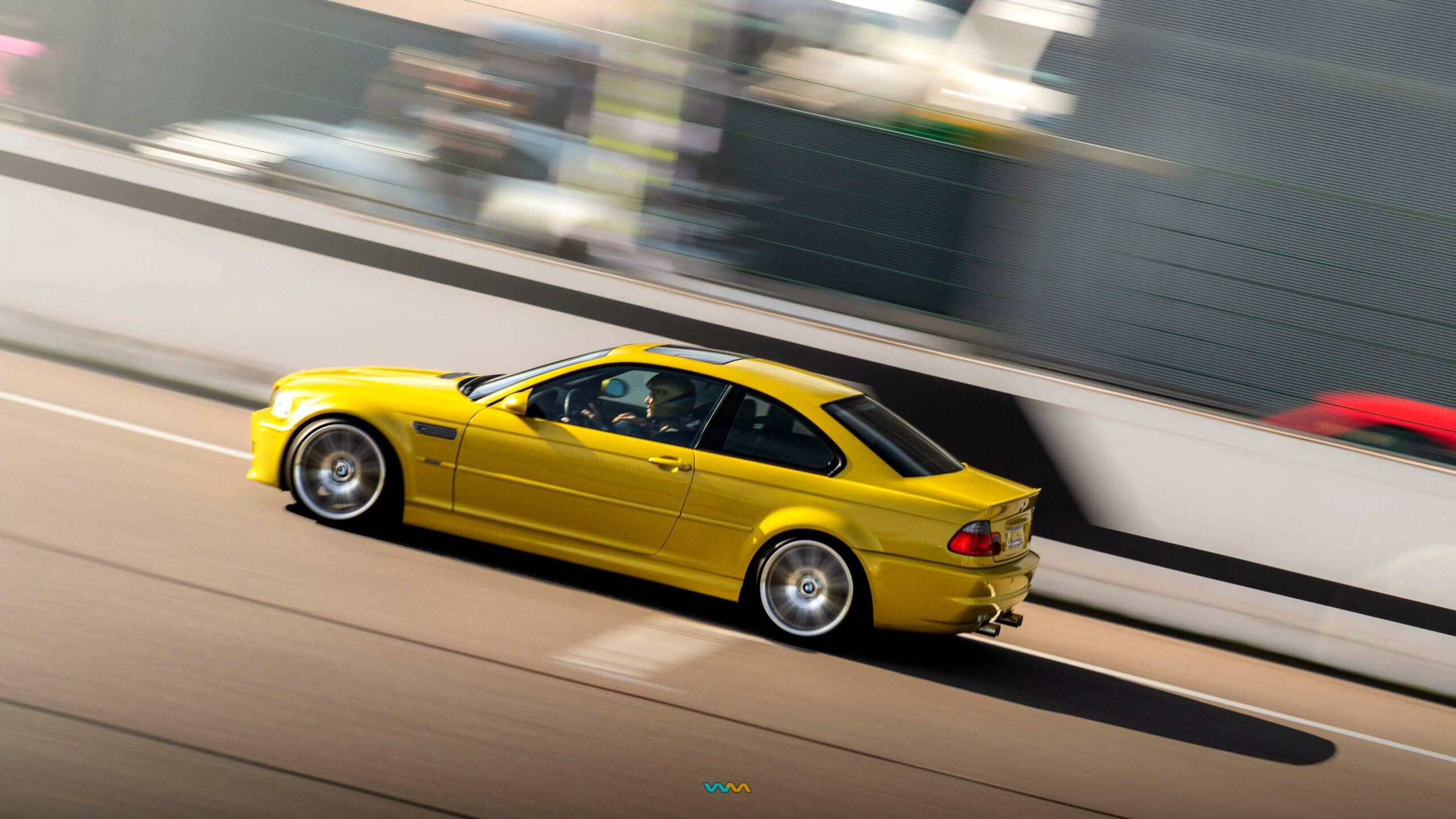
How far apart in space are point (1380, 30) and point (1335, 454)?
3024mm

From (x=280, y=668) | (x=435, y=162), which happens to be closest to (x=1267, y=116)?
(x=435, y=162)

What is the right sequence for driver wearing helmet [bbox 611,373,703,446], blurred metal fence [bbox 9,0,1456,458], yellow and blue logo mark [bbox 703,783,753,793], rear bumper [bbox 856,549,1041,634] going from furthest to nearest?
1. blurred metal fence [bbox 9,0,1456,458]
2. driver wearing helmet [bbox 611,373,703,446]
3. rear bumper [bbox 856,549,1041,634]
4. yellow and blue logo mark [bbox 703,783,753,793]

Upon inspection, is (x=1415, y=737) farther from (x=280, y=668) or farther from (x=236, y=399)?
(x=236, y=399)

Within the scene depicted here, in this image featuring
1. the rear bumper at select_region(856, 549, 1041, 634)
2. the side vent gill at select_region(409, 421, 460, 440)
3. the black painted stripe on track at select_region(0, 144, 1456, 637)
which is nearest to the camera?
the rear bumper at select_region(856, 549, 1041, 634)

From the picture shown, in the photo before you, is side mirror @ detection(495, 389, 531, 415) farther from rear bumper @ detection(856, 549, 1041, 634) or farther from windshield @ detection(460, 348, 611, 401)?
rear bumper @ detection(856, 549, 1041, 634)

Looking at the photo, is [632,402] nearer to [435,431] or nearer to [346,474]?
[435,431]

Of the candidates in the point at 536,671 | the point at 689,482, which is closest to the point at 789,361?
the point at 689,482

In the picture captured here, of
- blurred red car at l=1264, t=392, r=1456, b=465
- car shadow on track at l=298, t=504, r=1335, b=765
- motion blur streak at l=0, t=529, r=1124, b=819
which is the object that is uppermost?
blurred red car at l=1264, t=392, r=1456, b=465

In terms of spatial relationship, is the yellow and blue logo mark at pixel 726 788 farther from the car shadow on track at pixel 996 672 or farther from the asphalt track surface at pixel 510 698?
the car shadow on track at pixel 996 672

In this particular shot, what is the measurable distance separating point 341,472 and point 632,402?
1.68 metres

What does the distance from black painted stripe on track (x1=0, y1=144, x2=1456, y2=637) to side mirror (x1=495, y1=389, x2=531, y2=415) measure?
2.61 metres

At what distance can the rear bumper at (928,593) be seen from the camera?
623 cm

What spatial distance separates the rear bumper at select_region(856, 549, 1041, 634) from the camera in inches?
245

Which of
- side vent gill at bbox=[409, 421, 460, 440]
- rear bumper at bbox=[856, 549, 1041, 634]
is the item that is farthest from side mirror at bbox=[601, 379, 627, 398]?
rear bumper at bbox=[856, 549, 1041, 634]
